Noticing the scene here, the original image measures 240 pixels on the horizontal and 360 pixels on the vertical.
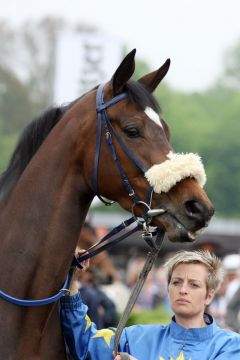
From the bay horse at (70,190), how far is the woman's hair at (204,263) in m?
0.42

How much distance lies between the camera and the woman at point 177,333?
13.3 ft

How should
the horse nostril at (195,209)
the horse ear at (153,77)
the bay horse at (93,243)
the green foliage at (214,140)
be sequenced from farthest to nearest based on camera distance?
the green foliage at (214,140), the bay horse at (93,243), the horse ear at (153,77), the horse nostril at (195,209)

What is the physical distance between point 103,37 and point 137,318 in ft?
14.5

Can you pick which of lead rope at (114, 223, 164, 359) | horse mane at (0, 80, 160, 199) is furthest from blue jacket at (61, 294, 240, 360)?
horse mane at (0, 80, 160, 199)

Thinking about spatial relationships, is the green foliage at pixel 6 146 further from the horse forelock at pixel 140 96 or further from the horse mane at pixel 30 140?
the horse forelock at pixel 140 96

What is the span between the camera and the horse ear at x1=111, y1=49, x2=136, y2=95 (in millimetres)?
3955

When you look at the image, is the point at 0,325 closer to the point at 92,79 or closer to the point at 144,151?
the point at 144,151

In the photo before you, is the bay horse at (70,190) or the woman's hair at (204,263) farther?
the woman's hair at (204,263)

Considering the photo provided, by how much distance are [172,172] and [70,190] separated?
20.7 inches

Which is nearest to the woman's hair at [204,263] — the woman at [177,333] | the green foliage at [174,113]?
the woman at [177,333]

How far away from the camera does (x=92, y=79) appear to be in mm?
11945

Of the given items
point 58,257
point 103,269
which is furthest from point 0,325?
point 103,269

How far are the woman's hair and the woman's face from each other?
22 millimetres

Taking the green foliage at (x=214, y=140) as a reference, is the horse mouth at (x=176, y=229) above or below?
below
